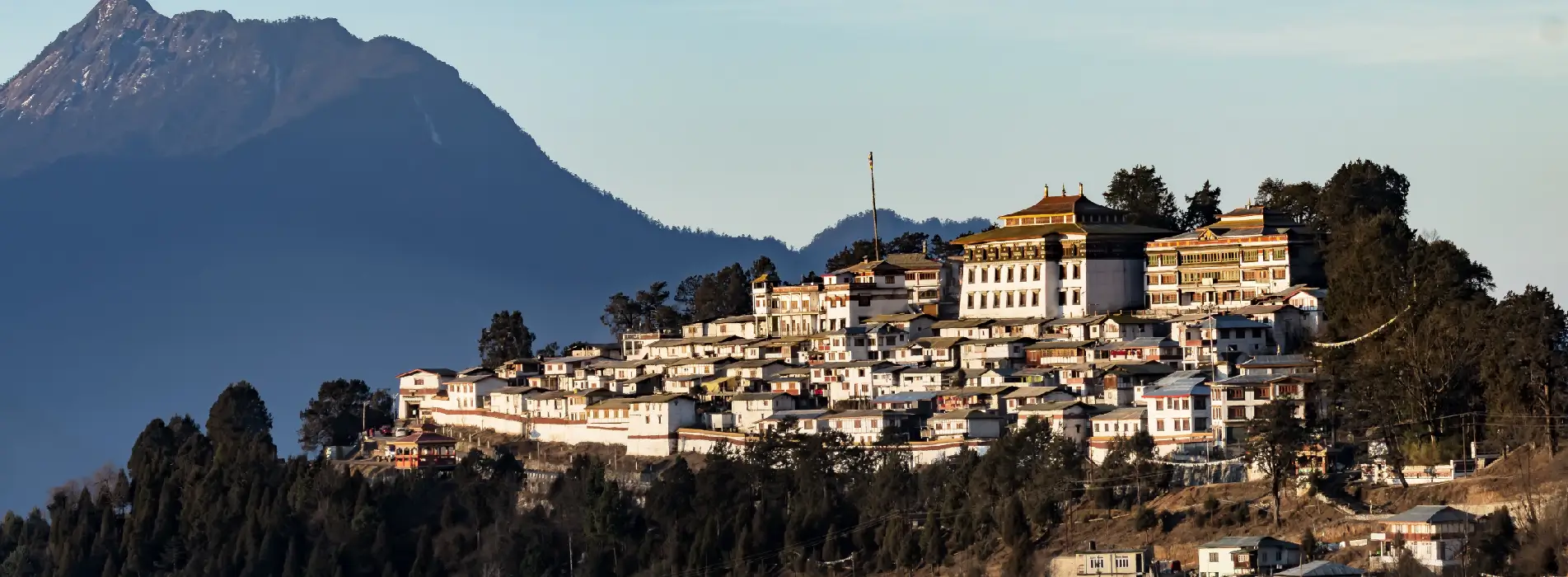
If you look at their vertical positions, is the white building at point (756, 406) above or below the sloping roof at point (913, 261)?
below

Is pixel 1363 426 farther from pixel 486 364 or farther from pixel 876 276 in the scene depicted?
pixel 486 364

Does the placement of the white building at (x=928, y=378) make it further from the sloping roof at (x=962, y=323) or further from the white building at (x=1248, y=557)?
the white building at (x=1248, y=557)

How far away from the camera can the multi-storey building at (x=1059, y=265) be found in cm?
8719

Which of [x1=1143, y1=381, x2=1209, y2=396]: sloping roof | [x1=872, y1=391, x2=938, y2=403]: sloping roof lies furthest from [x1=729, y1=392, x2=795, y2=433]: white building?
[x1=1143, y1=381, x2=1209, y2=396]: sloping roof

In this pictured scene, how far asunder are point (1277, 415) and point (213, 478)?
136 feet

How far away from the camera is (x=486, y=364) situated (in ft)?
349

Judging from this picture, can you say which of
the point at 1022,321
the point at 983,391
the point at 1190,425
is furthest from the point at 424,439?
the point at 1190,425

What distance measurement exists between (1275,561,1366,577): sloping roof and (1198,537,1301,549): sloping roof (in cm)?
147

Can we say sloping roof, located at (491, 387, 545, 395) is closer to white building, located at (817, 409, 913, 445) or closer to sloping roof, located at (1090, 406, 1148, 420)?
white building, located at (817, 409, 913, 445)

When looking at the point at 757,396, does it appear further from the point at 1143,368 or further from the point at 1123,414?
the point at 1123,414

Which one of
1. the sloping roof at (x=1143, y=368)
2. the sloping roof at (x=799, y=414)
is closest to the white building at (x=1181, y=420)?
the sloping roof at (x=1143, y=368)

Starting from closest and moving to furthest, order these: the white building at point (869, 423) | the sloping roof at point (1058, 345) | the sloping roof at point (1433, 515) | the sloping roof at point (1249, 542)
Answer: the sloping roof at point (1433, 515) → the sloping roof at point (1249, 542) → the white building at point (869, 423) → the sloping roof at point (1058, 345)

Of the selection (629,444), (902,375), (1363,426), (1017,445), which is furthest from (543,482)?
(1363,426)

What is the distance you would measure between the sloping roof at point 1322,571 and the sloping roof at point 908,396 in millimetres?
22409
